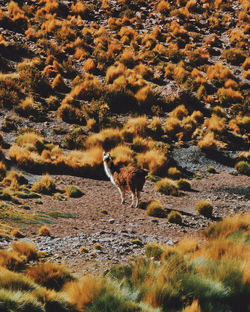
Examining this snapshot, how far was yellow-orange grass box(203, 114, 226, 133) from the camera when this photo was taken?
18594 millimetres

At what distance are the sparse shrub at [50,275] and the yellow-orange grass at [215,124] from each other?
14712mm

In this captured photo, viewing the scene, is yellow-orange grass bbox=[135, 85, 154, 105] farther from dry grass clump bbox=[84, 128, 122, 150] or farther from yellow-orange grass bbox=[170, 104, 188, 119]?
dry grass clump bbox=[84, 128, 122, 150]

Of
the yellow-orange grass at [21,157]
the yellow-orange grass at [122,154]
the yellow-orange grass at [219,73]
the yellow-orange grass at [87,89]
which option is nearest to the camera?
the yellow-orange grass at [21,157]

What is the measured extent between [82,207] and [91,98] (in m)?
11.8

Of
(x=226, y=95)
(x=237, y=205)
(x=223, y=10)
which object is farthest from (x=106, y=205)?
(x=223, y=10)

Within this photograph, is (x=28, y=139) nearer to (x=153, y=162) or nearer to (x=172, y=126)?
(x=153, y=162)

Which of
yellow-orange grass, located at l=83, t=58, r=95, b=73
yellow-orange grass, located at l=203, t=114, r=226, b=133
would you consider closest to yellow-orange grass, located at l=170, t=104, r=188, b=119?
yellow-orange grass, located at l=203, t=114, r=226, b=133

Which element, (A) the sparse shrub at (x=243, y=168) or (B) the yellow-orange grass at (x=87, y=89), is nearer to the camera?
(A) the sparse shrub at (x=243, y=168)

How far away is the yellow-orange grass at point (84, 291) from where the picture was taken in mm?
4527

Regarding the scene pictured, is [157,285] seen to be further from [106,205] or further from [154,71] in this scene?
[154,71]

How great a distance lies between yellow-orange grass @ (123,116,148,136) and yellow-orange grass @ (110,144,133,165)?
185 centimetres

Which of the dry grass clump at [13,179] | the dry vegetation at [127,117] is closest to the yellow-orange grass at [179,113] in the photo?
the dry vegetation at [127,117]

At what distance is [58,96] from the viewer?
797 inches

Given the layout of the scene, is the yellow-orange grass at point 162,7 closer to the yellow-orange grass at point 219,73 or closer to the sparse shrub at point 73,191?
the yellow-orange grass at point 219,73
